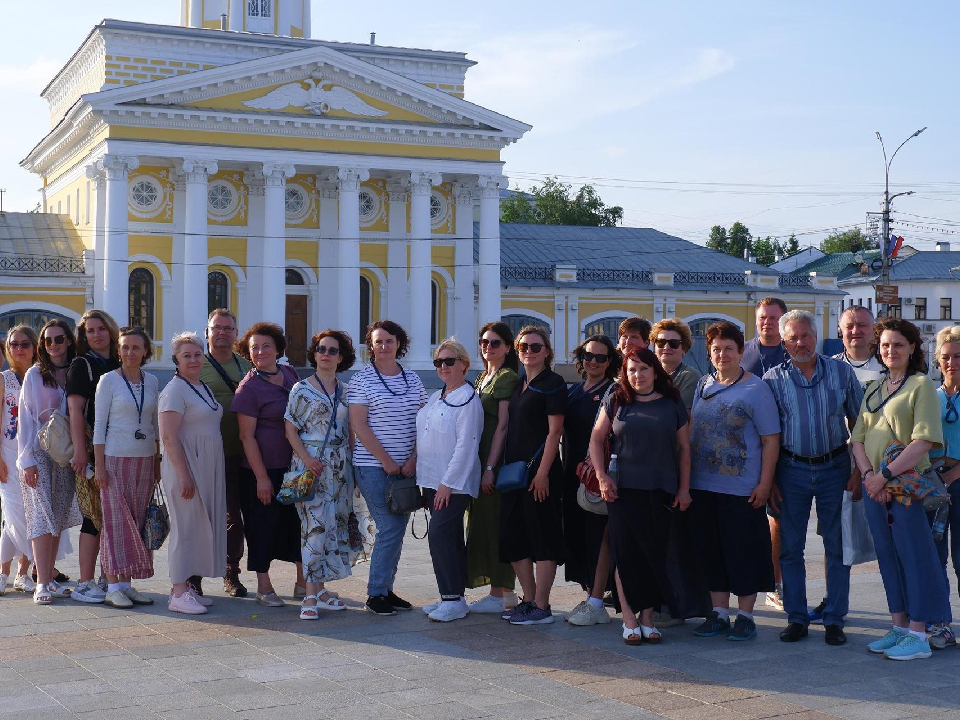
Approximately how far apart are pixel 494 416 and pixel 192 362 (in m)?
1.90

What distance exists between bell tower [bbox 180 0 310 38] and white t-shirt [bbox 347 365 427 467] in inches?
1333

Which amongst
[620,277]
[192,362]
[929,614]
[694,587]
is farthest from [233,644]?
[620,277]

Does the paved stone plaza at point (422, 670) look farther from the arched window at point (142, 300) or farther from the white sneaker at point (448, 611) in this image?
the arched window at point (142, 300)

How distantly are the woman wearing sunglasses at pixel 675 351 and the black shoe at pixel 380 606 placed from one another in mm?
2179

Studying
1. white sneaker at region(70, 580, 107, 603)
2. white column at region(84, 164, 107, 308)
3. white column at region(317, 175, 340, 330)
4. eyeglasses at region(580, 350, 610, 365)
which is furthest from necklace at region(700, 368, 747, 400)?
white column at region(317, 175, 340, 330)

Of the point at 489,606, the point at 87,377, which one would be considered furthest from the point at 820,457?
the point at 87,377

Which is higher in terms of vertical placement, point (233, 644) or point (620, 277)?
point (620, 277)

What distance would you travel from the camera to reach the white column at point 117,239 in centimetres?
3284

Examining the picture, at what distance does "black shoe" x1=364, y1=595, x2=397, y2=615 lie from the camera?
7.56 metres

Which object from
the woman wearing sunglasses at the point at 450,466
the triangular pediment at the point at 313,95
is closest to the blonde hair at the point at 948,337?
the woman wearing sunglasses at the point at 450,466

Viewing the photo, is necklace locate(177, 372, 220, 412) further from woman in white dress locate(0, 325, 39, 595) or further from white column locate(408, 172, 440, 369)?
white column locate(408, 172, 440, 369)

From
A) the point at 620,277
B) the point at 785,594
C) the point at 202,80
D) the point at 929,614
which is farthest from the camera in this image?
the point at 620,277

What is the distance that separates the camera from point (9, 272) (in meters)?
33.5

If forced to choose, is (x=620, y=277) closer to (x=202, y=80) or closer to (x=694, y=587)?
(x=202, y=80)
